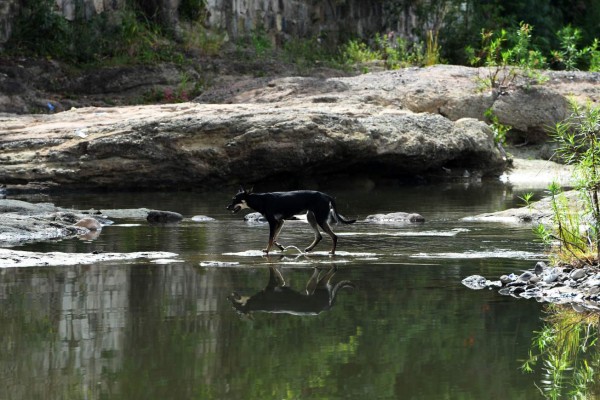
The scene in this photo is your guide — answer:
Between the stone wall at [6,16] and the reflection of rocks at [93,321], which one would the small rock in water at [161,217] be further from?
the stone wall at [6,16]

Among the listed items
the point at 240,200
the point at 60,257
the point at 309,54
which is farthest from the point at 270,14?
the point at 60,257

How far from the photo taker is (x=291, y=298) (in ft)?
29.5

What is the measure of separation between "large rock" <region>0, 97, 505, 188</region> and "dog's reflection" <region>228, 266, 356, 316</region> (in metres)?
8.72

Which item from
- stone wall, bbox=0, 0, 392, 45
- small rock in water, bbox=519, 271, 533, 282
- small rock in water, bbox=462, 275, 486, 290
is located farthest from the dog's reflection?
stone wall, bbox=0, 0, 392, 45

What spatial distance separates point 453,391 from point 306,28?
2738cm

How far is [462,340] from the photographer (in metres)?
7.37

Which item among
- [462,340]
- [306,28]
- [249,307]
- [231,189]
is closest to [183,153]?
[231,189]

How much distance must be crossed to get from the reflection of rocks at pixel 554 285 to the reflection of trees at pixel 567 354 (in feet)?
0.99

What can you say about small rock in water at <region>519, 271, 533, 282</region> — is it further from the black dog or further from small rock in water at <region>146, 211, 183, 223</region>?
small rock in water at <region>146, 211, 183, 223</region>

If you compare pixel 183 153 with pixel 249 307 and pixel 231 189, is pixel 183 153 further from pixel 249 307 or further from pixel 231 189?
pixel 249 307

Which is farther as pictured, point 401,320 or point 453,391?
point 401,320

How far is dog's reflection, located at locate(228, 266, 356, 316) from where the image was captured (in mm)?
8500

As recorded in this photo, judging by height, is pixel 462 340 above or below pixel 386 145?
below

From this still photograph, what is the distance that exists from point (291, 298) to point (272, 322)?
1.00 meters
